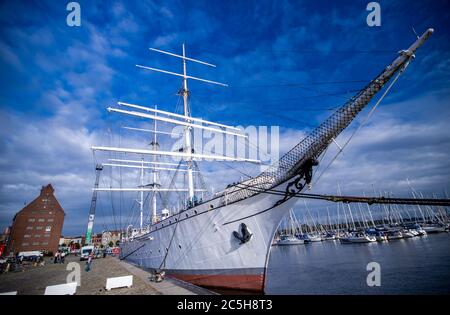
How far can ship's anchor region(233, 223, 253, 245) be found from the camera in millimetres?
10711

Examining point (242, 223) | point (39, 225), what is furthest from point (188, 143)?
point (39, 225)

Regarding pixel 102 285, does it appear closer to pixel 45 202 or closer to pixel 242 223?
pixel 242 223

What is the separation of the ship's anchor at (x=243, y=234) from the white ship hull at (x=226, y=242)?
0.17 meters

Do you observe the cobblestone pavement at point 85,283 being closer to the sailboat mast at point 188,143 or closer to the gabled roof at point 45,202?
the sailboat mast at point 188,143

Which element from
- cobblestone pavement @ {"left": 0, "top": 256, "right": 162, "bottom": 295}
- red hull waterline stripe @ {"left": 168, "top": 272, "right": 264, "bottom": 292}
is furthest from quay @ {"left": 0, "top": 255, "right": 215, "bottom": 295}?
red hull waterline stripe @ {"left": 168, "top": 272, "right": 264, "bottom": 292}

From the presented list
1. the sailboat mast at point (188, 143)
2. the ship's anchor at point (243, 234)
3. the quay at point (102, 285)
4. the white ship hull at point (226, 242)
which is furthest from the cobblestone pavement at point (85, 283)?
the sailboat mast at point (188, 143)

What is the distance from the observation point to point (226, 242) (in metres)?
11.3

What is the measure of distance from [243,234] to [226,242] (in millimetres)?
1102

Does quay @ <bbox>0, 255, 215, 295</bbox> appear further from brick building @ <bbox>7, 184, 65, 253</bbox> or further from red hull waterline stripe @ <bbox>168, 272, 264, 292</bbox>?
brick building @ <bbox>7, 184, 65, 253</bbox>

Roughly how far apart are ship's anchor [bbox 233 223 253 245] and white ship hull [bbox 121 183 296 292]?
0.56 feet

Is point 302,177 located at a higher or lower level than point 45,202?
lower

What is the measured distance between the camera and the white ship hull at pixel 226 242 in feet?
35.3

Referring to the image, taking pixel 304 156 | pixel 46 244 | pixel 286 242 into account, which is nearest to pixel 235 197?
pixel 304 156
